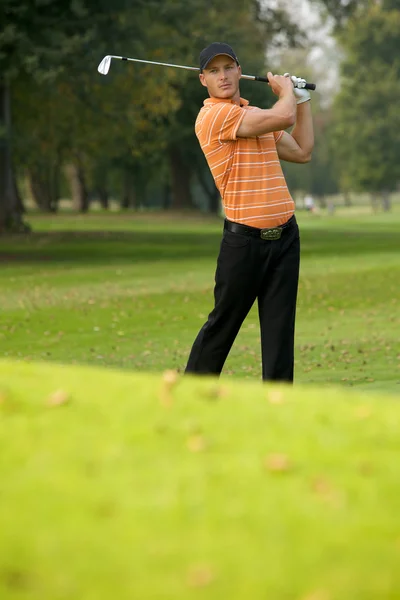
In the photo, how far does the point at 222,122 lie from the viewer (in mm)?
6832

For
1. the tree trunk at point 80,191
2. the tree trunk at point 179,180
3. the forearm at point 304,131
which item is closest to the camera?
the forearm at point 304,131

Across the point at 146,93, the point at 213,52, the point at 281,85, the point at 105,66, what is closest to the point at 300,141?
the point at 281,85

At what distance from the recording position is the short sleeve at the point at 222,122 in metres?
6.80

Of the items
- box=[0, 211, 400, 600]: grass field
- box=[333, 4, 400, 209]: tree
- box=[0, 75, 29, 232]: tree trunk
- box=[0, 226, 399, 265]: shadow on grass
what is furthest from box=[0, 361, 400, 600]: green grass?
box=[333, 4, 400, 209]: tree

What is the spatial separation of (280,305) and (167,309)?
1201 cm

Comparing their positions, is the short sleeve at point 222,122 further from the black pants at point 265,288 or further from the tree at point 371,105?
the tree at point 371,105

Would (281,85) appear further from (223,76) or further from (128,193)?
(128,193)

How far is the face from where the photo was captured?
702 centimetres

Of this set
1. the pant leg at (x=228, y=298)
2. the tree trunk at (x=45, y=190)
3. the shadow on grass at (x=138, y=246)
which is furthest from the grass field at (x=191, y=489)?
the tree trunk at (x=45, y=190)

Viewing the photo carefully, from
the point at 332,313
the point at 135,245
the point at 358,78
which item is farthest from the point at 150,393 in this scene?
the point at 358,78

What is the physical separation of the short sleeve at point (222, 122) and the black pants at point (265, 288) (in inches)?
21.7

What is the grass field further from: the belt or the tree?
the tree

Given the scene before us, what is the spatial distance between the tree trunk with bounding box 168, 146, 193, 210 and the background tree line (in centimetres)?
6

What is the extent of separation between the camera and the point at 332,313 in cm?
1836
